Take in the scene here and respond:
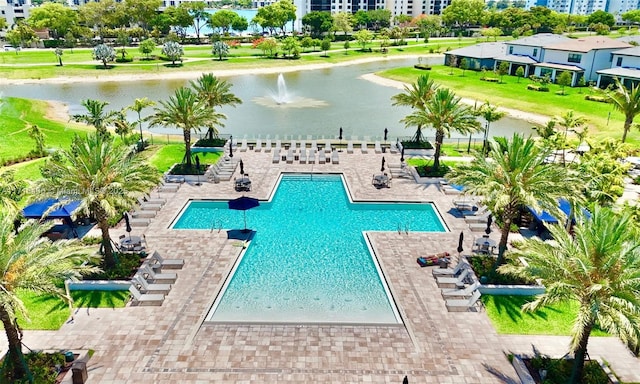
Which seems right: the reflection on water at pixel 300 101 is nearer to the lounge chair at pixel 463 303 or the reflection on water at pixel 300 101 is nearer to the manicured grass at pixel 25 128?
the manicured grass at pixel 25 128

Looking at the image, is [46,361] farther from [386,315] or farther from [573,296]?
[573,296]

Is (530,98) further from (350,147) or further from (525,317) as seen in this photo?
(525,317)

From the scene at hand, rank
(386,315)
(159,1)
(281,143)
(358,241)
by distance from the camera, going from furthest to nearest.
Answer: (159,1) → (281,143) → (358,241) → (386,315)

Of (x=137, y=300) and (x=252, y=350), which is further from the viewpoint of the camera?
(x=137, y=300)

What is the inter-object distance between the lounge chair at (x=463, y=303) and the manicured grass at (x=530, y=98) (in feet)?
125

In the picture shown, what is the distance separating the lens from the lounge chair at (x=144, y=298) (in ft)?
65.6

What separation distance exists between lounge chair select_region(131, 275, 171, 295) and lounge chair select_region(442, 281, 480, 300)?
13.0m

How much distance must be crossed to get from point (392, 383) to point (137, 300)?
11.8 meters

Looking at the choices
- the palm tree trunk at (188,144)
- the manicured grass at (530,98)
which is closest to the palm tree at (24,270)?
the palm tree trunk at (188,144)

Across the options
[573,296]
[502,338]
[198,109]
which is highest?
[198,109]

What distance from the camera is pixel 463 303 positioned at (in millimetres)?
20203

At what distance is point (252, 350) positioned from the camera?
17.3 m

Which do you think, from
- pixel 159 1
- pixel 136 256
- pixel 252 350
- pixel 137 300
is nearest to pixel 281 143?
pixel 136 256

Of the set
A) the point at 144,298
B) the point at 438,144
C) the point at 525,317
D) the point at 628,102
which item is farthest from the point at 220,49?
the point at 525,317
